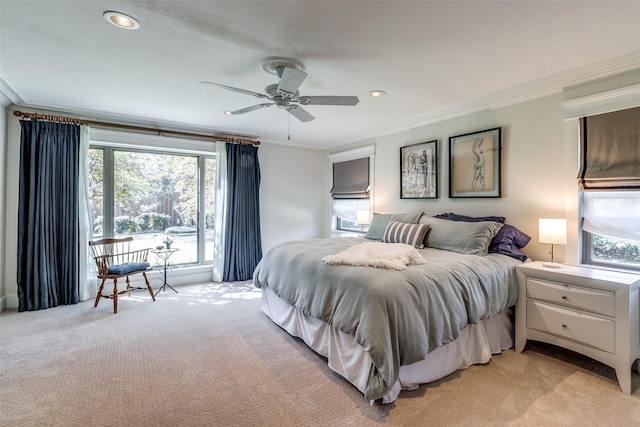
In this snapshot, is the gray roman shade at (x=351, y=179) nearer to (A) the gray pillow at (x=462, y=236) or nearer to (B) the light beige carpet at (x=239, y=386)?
(A) the gray pillow at (x=462, y=236)

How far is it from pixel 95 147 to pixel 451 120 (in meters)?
4.67

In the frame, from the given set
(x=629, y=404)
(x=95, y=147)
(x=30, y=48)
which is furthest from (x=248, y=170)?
(x=629, y=404)

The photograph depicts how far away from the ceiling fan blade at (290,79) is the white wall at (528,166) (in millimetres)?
2248

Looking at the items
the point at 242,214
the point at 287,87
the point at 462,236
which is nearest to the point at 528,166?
the point at 462,236

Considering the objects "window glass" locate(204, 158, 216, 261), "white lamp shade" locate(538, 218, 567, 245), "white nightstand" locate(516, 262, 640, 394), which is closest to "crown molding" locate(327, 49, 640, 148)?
"white lamp shade" locate(538, 218, 567, 245)

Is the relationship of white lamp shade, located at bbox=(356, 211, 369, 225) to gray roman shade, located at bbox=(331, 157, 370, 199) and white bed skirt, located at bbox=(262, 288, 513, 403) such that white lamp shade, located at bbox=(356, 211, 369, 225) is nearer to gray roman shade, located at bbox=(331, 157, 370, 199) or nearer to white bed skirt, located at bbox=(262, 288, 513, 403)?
gray roman shade, located at bbox=(331, 157, 370, 199)

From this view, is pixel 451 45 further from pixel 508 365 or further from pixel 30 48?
pixel 30 48

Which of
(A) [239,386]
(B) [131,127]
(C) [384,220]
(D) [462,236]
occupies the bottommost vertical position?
(A) [239,386]

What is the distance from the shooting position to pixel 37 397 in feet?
6.42

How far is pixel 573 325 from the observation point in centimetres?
230

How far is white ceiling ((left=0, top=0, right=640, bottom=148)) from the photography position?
1.83 m

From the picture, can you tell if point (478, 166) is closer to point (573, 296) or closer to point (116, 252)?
point (573, 296)

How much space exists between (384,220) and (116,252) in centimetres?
363

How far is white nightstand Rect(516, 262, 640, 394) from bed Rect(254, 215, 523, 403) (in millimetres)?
153
